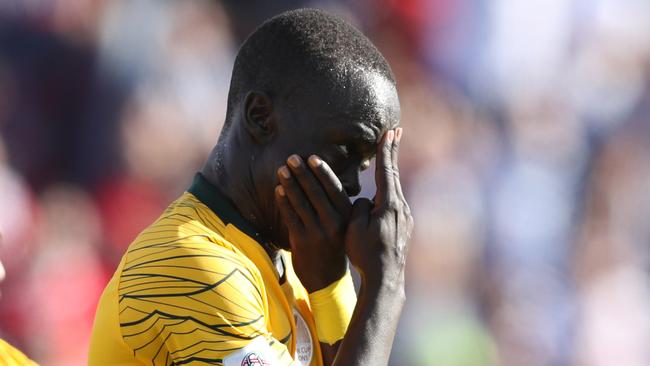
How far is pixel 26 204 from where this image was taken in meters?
3.56

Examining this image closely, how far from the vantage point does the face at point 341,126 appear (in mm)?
2242

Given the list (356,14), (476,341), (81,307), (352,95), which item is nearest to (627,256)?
(476,341)

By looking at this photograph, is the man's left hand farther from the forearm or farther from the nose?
Result: the forearm

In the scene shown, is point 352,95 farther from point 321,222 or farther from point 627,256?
point 627,256

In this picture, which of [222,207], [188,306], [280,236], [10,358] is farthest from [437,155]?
[188,306]

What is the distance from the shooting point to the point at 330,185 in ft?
7.22

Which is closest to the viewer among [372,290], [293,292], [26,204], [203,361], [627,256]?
[203,361]

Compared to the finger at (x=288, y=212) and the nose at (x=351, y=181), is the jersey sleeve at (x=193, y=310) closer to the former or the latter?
the finger at (x=288, y=212)

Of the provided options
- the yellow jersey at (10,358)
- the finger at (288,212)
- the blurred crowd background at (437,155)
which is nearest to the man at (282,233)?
the finger at (288,212)

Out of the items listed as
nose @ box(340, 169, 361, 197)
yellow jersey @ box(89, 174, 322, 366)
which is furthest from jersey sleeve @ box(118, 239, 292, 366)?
nose @ box(340, 169, 361, 197)

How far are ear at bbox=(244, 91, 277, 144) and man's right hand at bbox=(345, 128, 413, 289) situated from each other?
274mm

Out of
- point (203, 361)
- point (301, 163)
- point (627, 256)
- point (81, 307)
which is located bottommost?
point (203, 361)

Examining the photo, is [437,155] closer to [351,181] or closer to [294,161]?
[351,181]

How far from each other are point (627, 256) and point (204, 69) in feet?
9.85
